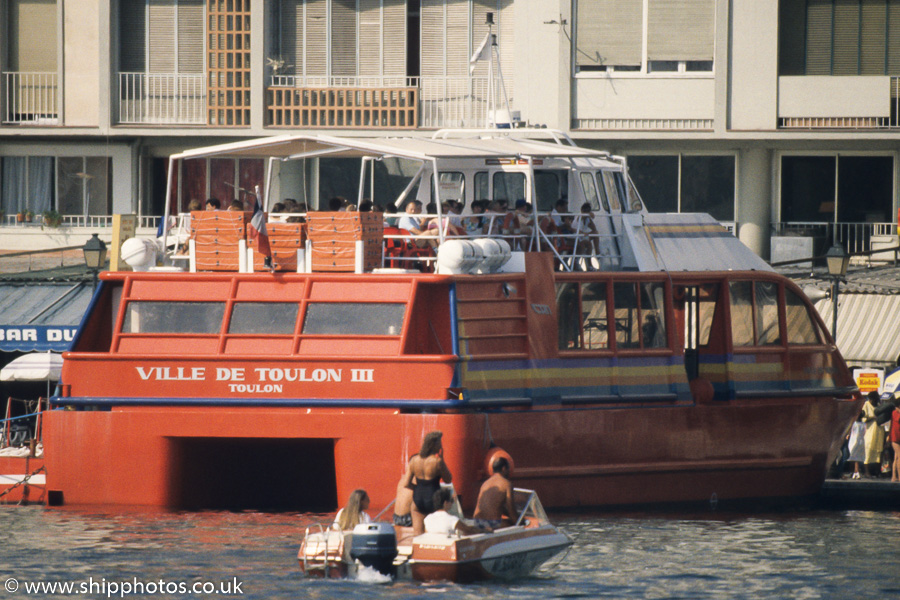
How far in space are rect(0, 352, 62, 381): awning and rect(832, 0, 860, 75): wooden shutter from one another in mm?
16292

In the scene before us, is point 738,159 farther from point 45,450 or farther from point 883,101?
point 45,450

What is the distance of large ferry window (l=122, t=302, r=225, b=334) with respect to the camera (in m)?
16.9

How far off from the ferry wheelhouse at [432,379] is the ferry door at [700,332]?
0.11 ft

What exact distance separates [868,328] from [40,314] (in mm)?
14185

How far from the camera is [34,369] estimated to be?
24.0 meters

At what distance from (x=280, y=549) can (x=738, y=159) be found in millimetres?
18310

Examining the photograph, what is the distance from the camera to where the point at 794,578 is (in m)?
14.2

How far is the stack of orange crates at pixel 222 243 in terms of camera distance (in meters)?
17.5

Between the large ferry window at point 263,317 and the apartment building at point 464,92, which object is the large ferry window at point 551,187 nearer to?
the large ferry window at point 263,317

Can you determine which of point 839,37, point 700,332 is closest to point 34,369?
point 700,332

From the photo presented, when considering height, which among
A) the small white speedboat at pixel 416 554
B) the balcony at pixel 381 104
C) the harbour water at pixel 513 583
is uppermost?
the balcony at pixel 381 104

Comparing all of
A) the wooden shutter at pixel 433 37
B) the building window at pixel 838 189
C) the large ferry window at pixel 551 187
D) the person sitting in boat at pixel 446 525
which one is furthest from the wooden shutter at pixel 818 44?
the person sitting in boat at pixel 446 525

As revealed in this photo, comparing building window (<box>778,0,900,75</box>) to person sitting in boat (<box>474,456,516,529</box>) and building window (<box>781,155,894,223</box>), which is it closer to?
building window (<box>781,155,894,223</box>)

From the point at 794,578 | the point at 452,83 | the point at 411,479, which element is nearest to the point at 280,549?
the point at 411,479
